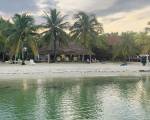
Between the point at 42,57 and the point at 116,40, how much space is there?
16411mm

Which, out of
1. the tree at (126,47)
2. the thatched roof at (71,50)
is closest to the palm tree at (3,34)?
the thatched roof at (71,50)

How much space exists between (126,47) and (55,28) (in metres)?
15.9

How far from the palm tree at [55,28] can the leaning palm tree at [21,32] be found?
18.5ft

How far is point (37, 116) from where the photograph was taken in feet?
58.2

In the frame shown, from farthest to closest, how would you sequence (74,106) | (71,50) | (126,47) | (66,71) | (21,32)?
(71,50) → (126,47) → (21,32) → (66,71) → (74,106)

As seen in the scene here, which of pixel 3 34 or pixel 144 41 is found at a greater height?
pixel 3 34

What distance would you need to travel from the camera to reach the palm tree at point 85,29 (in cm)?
7806

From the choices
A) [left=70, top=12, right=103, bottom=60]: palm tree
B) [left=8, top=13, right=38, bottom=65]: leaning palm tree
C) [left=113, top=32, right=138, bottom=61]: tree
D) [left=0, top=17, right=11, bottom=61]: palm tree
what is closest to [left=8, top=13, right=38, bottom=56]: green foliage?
[left=8, top=13, right=38, bottom=65]: leaning palm tree

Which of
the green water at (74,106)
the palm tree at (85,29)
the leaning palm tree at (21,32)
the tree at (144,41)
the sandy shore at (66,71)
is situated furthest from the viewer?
the palm tree at (85,29)

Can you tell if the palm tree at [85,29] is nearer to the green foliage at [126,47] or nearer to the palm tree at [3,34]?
the green foliage at [126,47]

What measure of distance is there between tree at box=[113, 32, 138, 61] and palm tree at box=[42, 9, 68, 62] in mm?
13725

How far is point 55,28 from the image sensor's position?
7394cm

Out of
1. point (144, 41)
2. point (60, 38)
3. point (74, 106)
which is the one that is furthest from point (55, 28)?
point (74, 106)

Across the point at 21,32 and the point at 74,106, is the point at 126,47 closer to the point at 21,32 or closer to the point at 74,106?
the point at 21,32
